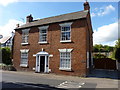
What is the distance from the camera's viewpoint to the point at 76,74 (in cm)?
1478

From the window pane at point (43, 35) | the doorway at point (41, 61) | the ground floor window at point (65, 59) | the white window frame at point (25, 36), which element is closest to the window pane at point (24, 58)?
the white window frame at point (25, 36)

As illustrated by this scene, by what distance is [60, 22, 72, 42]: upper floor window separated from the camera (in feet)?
52.5

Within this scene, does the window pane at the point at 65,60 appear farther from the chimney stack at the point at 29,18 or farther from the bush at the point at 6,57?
the bush at the point at 6,57

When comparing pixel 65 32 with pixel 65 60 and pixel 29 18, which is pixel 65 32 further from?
pixel 29 18

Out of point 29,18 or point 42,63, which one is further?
point 29,18

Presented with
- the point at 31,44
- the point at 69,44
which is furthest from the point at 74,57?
the point at 31,44

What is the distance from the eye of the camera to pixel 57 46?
1644 centimetres

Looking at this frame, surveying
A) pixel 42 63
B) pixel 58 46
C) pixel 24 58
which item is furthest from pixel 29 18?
pixel 58 46

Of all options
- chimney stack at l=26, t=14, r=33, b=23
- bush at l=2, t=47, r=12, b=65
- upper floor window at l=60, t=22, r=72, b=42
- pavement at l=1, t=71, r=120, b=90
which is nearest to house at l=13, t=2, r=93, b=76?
upper floor window at l=60, t=22, r=72, b=42

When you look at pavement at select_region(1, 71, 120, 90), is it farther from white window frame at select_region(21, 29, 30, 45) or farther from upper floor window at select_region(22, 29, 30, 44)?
upper floor window at select_region(22, 29, 30, 44)

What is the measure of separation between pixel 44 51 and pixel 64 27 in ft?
13.9

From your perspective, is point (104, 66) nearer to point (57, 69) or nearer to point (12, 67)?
point (57, 69)

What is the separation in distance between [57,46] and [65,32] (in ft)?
6.79

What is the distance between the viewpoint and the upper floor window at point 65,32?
52.5ft
